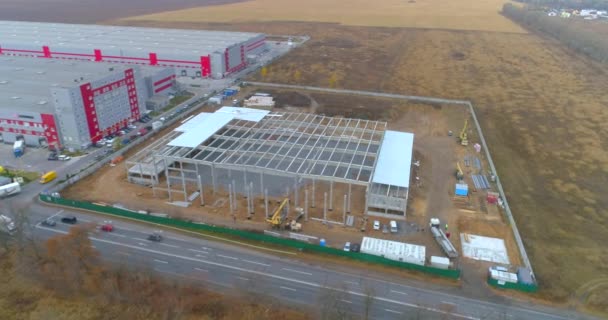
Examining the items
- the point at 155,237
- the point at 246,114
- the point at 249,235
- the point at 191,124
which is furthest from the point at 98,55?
the point at 249,235

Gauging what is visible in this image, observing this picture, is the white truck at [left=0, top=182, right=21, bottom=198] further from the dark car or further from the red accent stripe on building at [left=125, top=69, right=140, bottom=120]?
the red accent stripe on building at [left=125, top=69, right=140, bottom=120]

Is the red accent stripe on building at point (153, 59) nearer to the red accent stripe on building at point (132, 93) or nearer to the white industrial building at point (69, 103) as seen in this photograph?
the white industrial building at point (69, 103)

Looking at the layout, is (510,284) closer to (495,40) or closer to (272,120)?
(272,120)

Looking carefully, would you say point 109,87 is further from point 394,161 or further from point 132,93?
point 394,161

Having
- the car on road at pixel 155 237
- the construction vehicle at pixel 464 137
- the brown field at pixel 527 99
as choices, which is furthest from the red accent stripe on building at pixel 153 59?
the construction vehicle at pixel 464 137

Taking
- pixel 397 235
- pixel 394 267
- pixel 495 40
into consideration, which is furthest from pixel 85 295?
pixel 495 40

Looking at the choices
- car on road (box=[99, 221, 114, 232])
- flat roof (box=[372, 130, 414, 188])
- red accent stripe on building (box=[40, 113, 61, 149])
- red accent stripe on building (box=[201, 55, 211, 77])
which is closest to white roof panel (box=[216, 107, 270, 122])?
flat roof (box=[372, 130, 414, 188])
